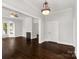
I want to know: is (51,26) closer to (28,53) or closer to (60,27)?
(60,27)

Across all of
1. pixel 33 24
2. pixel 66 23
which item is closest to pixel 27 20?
pixel 33 24

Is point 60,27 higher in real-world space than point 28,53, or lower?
higher

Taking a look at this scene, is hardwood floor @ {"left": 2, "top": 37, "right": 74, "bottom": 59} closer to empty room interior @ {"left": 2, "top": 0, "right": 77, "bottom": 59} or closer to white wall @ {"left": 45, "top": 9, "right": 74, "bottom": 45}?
empty room interior @ {"left": 2, "top": 0, "right": 77, "bottom": 59}

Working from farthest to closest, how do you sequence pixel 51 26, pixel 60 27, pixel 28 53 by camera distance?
1. pixel 51 26
2. pixel 60 27
3. pixel 28 53

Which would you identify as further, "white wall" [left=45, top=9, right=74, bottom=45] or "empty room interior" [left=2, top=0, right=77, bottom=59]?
"white wall" [left=45, top=9, right=74, bottom=45]

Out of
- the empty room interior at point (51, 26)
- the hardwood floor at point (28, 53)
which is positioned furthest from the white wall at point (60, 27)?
the hardwood floor at point (28, 53)

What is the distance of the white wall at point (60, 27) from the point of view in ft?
21.0

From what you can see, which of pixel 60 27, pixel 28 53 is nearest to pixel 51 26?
pixel 60 27

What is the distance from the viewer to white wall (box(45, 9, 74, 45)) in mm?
6395

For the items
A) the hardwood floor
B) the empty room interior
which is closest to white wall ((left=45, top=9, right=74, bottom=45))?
the empty room interior

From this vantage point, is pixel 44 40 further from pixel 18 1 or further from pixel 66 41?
pixel 18 1

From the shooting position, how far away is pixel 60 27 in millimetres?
6988

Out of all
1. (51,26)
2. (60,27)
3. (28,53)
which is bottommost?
(28,53)

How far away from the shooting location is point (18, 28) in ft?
40.8
